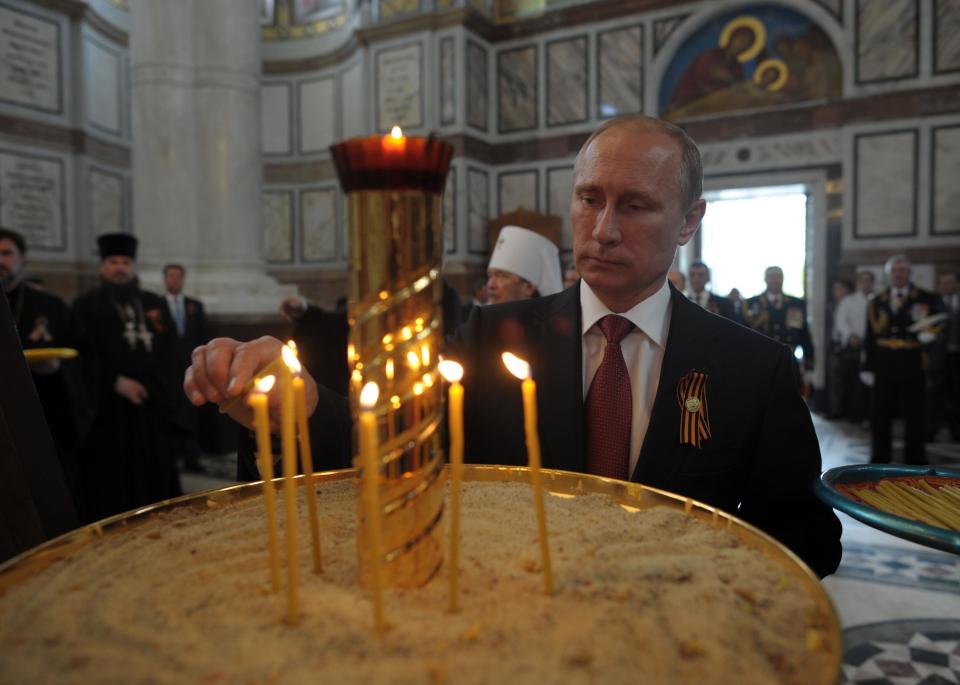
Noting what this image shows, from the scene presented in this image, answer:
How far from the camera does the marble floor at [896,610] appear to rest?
2637 mm

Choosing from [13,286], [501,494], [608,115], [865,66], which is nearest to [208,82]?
[13,286]

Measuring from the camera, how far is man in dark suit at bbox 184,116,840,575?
59.0 inches

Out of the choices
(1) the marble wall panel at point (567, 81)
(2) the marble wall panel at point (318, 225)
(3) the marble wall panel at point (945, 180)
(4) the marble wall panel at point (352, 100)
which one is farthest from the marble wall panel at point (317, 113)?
(3) the marble wall panel at point (945, 180)

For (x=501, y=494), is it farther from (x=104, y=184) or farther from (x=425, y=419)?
(x=104, y=184)

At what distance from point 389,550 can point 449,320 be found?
3.44m

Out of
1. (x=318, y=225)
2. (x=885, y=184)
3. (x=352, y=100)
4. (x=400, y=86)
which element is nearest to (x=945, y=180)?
(x=885, y=184)

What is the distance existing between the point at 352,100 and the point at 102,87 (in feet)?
13.7

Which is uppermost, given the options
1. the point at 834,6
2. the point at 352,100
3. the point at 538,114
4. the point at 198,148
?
the point at 834,6

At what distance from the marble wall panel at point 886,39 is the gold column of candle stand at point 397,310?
35.9ft

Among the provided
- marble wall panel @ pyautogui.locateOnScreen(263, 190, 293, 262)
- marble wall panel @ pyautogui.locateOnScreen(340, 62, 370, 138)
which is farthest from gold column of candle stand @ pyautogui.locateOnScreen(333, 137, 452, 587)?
marble wall panel @ pyautogui.locateOnScreen(263, 190, 293, 262)

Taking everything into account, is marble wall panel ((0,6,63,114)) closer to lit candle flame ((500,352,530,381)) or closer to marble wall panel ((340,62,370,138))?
marble wall panel ((340,62,370,138))

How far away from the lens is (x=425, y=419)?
72 centimetres

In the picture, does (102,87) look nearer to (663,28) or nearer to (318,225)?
(318,225)

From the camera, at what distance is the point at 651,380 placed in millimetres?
1673
